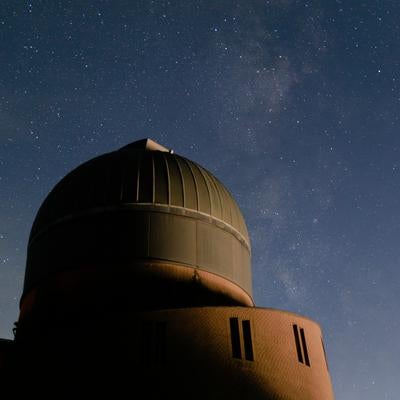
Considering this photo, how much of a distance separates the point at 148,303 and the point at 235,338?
115 inches

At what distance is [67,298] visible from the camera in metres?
15.6

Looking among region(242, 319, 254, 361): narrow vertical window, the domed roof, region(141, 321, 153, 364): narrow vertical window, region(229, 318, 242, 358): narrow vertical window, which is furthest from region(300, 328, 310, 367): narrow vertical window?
the domed roof

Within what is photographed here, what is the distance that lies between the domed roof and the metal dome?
0.10ft

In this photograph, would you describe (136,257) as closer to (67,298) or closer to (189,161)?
(67,298)

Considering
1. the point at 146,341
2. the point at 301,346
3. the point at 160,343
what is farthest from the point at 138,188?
the point at 301,346

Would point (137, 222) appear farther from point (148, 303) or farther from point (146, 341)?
point (146, 341)

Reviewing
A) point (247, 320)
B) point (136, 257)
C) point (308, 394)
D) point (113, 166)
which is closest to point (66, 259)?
point (136, 257)

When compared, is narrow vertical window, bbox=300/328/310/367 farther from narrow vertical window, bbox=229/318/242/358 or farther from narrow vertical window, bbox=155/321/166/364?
narrow vertical window, bbox=155/321/166/364

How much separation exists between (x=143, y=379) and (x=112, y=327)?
153 cm

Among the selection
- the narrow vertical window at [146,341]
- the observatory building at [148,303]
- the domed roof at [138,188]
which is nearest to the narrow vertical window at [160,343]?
the observatory building at [148,303]

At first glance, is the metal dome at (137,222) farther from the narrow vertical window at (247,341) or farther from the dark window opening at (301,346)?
the dark window opening at (301,346)

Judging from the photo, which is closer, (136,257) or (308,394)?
(308,394)

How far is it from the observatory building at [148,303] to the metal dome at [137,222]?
0.11 ft

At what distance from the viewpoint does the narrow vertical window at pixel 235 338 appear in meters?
13.2
